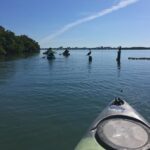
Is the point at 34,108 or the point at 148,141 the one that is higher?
the point at 148,141

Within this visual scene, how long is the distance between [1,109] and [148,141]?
36.5ft

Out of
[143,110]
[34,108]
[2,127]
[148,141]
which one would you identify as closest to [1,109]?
[34,108]

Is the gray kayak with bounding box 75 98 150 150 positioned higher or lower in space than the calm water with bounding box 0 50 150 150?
higher

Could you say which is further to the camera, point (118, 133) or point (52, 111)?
point (52, 111)

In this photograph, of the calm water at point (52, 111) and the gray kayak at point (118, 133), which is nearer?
the gray kayak at point (118, 133)

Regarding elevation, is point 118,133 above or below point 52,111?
above

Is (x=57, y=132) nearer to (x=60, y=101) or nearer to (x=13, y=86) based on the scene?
(x=60, y=101)

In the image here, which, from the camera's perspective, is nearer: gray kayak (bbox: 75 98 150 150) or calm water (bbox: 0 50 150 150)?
gray kayak (bbox: 75 98 150 150)

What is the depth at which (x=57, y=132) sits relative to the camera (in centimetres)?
1351

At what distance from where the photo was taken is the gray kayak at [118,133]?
324 inches

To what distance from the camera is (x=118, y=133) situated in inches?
351

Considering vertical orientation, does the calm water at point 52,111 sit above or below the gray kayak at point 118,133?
below

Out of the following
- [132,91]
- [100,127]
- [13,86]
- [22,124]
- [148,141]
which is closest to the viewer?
[148,141]

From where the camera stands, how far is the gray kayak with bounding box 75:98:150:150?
8242 millimetres
